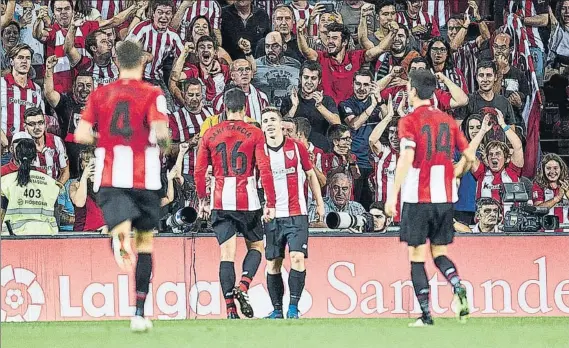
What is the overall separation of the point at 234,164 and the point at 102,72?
13.7 feet

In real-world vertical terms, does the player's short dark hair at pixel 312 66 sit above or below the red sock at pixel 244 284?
above

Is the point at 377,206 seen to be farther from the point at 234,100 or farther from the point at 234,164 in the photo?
the point at 234,100

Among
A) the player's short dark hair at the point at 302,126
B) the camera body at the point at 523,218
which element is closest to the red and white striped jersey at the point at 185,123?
the player's short dark hair at the point at 302,126

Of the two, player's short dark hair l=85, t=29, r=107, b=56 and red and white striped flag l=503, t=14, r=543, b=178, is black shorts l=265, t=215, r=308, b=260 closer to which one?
red and white striped flag l=503, t=14, r=543, b=178

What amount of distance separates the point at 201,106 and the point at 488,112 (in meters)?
3.26

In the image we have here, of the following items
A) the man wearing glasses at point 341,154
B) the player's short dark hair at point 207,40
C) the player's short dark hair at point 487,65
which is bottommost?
the man wearing glasses at point 341,154

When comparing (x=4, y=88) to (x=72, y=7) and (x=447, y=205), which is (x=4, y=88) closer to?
(x=72, y=7)

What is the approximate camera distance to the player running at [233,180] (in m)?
8.98

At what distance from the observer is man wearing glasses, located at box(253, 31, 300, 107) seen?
12844 mm

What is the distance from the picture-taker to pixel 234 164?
358 inches

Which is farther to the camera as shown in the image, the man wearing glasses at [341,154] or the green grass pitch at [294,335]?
the man wearing glasses at [341,154]

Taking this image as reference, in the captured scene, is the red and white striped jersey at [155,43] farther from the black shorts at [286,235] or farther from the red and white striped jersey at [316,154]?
the black shorts at [286,235]

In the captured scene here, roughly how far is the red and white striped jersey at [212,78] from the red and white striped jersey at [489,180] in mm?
3066

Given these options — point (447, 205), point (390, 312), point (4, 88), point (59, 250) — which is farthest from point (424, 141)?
point (4, 88)
